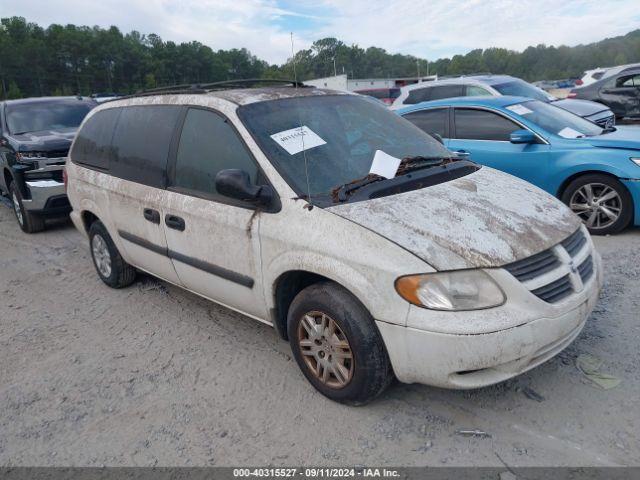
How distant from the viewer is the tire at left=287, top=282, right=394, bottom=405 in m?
2.63

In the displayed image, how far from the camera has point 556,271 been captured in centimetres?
263

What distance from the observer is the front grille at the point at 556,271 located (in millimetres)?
2512

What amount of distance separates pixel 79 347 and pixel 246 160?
78.7 inches

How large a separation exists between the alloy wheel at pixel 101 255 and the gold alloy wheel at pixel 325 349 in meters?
2.65

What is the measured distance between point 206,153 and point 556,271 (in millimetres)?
2276

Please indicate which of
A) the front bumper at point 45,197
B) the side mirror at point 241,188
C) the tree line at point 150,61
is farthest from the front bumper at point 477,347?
the tree line at point 150,61

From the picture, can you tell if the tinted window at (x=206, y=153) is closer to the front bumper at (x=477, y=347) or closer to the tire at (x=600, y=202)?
the front bumper at (x=477, y=347)

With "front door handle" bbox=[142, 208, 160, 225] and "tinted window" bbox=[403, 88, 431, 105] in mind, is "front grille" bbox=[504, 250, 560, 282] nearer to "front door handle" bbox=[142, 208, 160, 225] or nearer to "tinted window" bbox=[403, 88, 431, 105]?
"front door handle" bbox=[142, 208, 160, 225]

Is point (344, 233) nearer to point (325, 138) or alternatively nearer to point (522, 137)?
point (325, 138)

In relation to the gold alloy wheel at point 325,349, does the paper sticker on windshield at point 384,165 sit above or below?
above

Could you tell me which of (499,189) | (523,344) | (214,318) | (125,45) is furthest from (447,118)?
(125,45)

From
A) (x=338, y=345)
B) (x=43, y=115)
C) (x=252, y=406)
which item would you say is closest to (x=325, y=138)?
(x=338, y=345)

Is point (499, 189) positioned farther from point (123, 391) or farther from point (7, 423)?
point (7, 423)

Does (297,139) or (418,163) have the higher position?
(297,139)
